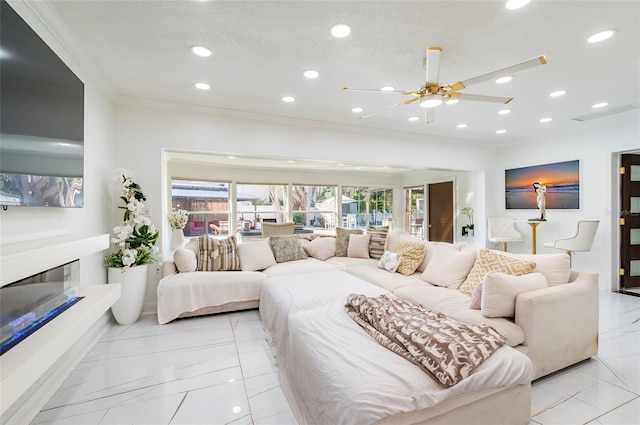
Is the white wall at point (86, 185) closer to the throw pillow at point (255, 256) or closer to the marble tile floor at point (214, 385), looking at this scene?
the marble tile floor at point (214, 385)

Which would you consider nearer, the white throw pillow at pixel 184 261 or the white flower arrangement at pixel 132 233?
the white flower arrangement at pixel 132 233

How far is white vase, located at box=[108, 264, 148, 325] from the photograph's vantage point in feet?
10.0

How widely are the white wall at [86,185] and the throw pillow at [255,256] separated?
1.53 metres

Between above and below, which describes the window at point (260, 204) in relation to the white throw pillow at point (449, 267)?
above

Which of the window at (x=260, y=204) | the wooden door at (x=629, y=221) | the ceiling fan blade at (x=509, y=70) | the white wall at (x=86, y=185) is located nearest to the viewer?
the white wall at (x=86, y=185)

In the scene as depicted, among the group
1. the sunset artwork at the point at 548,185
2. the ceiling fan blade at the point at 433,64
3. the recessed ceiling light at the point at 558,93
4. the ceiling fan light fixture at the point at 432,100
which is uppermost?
the recessed ceiling light at the point at 558,93

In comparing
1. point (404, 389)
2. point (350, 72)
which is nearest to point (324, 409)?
point (404, 389)

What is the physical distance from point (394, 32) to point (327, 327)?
2150mm

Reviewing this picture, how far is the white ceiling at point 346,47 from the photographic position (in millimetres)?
1892

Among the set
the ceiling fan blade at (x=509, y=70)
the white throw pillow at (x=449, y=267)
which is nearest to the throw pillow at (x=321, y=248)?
the white throw pillow at (x=449, y=267)

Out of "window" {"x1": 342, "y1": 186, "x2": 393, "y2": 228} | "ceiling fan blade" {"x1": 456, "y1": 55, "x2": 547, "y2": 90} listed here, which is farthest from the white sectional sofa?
"window" {"x1": 342, "y1": 186, "x2": 393, "y2": 228}

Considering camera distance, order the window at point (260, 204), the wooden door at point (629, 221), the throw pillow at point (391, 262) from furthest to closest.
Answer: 1. the window at point (260, 204)
2. the wooden door at point (629, 221)
3. the throw pillow at point (391, 262)

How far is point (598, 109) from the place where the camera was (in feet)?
12.4

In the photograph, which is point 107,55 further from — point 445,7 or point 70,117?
point 445,7
